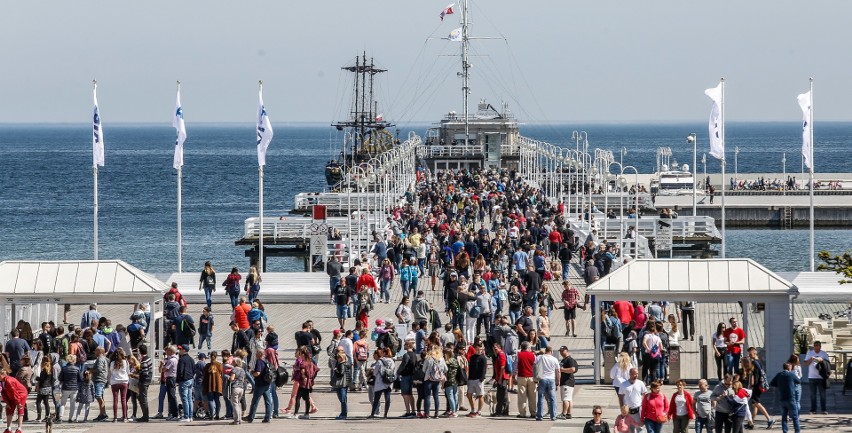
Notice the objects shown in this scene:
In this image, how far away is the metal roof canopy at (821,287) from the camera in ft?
105

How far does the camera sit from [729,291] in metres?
22.7

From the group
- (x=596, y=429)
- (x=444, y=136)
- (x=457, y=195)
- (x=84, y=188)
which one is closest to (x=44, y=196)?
(x=84, y=188)

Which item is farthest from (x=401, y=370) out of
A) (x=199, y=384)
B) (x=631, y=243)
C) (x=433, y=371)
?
(x=631, y=243)

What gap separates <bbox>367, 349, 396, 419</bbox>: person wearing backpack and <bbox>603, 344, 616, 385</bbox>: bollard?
4039 millimetres

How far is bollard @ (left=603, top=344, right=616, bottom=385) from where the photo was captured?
23234 millimetres

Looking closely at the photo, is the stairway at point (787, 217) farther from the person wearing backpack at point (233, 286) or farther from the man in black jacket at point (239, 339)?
the man in black jacket at point (239, 339)

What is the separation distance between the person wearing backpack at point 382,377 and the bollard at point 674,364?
4.54 m

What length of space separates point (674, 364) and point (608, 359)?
1.10m

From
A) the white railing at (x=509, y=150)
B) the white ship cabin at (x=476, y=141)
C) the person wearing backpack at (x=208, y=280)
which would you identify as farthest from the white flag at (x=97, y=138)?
the white railing at (x=509, y=150)

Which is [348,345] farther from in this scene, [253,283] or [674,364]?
[253,283]

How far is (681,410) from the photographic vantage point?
60.8 ft

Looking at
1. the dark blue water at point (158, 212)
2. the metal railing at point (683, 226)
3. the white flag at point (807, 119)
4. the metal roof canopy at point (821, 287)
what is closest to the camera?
the metal roof canopy at point (821, 287)

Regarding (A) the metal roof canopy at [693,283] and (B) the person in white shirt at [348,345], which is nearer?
(B) the person in white shirt at [348,345]

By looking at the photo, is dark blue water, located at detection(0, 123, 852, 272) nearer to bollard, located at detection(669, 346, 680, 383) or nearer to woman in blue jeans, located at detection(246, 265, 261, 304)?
woman in blue jeans, located at detection(246, 265, 261, 304)
